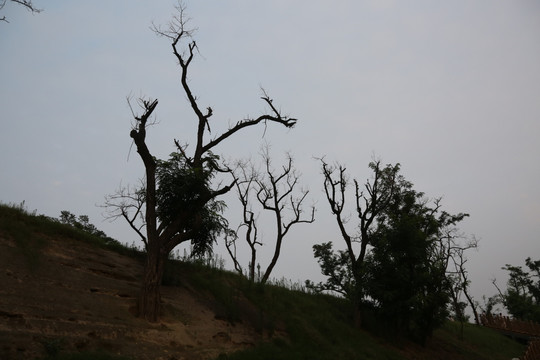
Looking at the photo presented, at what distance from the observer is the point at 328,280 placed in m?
24.2

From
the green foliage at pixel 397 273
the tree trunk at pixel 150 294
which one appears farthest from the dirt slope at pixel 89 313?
the green foliage at pixel 397 273

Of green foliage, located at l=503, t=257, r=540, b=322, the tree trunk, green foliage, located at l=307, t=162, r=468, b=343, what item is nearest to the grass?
the tree trunk

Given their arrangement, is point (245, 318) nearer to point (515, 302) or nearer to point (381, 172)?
point (381, 172)

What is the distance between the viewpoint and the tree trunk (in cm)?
1157

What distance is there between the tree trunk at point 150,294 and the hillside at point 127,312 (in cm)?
32

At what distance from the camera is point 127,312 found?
448 inches

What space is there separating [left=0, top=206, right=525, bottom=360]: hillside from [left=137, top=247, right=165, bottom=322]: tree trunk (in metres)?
0.32

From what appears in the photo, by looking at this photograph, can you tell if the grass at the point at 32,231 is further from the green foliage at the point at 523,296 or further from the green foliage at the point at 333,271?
the green foliage at the point at 523,296

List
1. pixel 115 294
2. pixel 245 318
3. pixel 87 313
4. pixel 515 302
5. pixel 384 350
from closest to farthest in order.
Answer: pixel 87 313
pixel 115 294
pixel 245 318
pixel 384 350
pixel 515 302

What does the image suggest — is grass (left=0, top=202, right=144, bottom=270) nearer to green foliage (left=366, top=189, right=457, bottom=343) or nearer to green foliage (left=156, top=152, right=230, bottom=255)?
green foliage (left=156, top=152, right=230, bottom=255)

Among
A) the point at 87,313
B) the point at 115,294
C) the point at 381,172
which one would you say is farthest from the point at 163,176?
the point at 381,172

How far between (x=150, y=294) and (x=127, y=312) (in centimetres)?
79

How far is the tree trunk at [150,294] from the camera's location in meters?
11.6

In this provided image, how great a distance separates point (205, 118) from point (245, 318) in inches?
315
